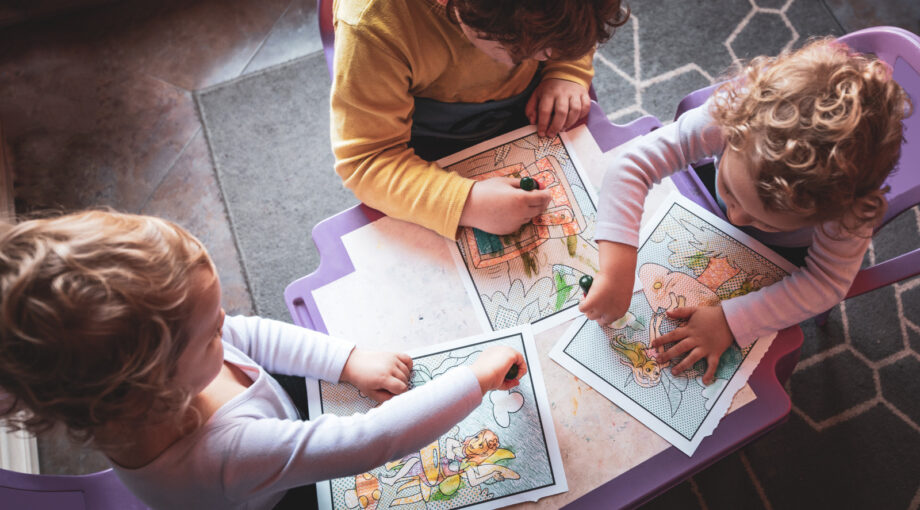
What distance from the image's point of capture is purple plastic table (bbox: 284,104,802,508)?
70 cm

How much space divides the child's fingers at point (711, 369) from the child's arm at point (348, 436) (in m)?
0.26

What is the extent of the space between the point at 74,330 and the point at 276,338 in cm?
30

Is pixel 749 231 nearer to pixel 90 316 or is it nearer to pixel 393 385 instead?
pixel 393 385

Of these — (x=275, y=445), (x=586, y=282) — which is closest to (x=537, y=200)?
(x=586, y=282)

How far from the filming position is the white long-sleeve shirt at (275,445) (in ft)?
2.17

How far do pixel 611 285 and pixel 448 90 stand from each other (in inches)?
15.0

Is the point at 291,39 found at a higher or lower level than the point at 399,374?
higher

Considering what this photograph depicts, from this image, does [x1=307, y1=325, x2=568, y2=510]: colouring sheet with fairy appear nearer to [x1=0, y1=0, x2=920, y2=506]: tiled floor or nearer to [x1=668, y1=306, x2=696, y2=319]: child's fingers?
[x1=668, y1=306, x2=696, y2=319]: child's fingers

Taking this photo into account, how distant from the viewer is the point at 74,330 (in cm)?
51

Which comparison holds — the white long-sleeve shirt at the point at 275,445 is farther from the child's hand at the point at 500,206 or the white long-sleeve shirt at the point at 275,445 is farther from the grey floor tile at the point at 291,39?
the grey floor tile at the point at 291,39

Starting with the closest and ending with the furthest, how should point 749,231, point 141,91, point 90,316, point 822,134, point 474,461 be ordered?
point 90,316 < point 822,134 < point 474,461 < point 749,231 < point 141,91

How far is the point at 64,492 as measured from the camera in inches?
29.5

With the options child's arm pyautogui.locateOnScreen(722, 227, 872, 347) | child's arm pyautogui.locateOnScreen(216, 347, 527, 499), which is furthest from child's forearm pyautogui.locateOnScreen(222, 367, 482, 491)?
child's arm pyautogui.locateOnScreen(722, 227, 872, 347)

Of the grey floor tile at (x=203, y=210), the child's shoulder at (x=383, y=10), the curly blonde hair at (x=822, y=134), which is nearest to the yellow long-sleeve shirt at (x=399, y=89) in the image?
the child's shoulder at (x=383, y=10)
